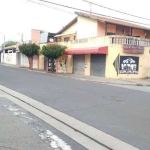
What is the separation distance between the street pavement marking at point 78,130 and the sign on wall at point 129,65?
14069 millimetres

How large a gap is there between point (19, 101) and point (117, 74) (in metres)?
13.6

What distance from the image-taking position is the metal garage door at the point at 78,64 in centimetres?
2373

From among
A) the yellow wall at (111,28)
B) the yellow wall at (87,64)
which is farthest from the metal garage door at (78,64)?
the yellow wall at (111,28)

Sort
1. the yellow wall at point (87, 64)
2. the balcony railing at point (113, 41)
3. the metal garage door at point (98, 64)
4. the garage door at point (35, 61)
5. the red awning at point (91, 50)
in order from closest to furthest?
the red awning at point (91, 50) < the balcony railing at point (113, 41) < the metal garage door at point (98, 64) < the yellow wall at point (87, 64) < the garage door at point (35, 61)

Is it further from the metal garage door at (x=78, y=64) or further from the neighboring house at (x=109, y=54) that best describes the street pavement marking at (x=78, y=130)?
the metal garage door at (x=78, y=64)

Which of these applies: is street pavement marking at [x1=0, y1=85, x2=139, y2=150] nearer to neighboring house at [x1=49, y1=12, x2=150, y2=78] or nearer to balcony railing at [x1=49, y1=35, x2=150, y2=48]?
neighboring house at [x1=49, y1=12, x2=150, y2=78]

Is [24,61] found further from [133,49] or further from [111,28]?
[133,49]

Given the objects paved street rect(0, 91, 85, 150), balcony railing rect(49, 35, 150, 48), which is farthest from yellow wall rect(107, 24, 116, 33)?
paved street rect(0, 91, 85, 150)

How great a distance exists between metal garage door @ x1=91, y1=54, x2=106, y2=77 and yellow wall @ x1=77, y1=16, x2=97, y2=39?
17.0ft

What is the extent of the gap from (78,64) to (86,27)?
579 cm

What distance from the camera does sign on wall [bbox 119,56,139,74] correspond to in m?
20.2

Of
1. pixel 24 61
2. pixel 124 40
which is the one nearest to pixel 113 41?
pixel 124 40

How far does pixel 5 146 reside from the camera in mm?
3914

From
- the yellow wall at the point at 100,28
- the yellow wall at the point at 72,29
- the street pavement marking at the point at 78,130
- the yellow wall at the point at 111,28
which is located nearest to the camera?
the street pavement marking at the point at 78,130
